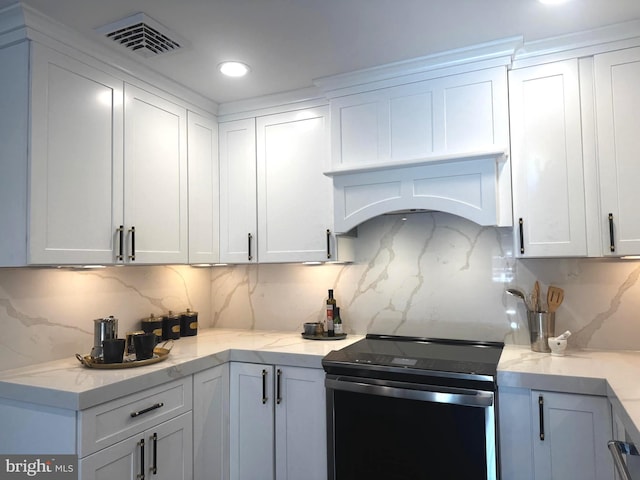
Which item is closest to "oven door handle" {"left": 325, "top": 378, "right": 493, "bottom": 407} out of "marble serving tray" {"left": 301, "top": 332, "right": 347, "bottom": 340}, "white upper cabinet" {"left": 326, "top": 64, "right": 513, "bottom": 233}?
"marble serving tray" {"left": 301, "top": 332, "right": 347, "bottom": 340}

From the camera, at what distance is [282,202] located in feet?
9.37

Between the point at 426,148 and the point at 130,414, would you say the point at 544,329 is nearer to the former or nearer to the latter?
the point at 426,148

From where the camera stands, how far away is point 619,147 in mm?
2094

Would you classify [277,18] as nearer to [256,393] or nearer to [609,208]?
[609,208]

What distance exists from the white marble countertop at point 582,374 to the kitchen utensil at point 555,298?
237 millimetres

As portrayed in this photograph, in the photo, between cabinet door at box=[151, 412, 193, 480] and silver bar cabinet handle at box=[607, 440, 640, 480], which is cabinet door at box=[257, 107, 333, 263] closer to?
cabinet door at box=[151, 412, 193, 480]

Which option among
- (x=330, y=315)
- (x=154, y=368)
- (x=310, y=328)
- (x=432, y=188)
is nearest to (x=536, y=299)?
(x=432, y=188)

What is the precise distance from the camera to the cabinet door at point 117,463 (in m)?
1.75

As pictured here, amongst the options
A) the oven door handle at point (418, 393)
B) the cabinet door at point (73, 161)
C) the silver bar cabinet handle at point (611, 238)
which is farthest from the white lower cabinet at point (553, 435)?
the cabinet door at point (73, 161)

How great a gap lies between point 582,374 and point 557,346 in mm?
355

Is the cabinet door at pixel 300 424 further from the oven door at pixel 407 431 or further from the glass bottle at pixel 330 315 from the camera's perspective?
the glass bottle at pixel 330 315

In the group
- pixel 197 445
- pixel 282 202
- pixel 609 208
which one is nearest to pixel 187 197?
pixel 282 202

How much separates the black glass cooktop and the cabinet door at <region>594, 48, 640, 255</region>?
2.57 feet

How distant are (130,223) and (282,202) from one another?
0.91m
